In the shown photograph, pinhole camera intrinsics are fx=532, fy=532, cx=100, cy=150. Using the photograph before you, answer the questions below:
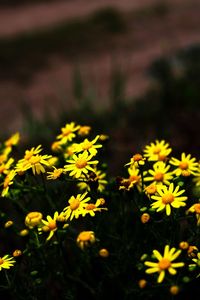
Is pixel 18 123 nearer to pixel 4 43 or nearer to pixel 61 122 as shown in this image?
pixel 61 122

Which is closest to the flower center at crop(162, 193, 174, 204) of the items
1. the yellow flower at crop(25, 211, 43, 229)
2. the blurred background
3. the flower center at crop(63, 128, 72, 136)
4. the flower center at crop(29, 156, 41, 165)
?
the yellow flower at crop(25, 211, 43, 229)

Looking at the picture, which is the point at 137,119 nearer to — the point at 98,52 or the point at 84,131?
the point at 84,131

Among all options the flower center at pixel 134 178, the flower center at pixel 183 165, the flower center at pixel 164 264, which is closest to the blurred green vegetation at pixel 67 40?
the flower center at pixel 134 178

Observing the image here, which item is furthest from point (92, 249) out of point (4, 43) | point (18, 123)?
point (4, 43)

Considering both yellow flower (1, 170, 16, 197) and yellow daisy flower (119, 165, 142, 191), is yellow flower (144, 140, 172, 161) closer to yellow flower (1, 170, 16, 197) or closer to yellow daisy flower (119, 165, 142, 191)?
yellow daisy flower (119, 165, 142, 191)

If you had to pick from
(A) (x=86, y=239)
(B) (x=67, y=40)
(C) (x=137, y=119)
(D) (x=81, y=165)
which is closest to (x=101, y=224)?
(D) (x=81, y=165)

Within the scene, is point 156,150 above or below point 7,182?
above
